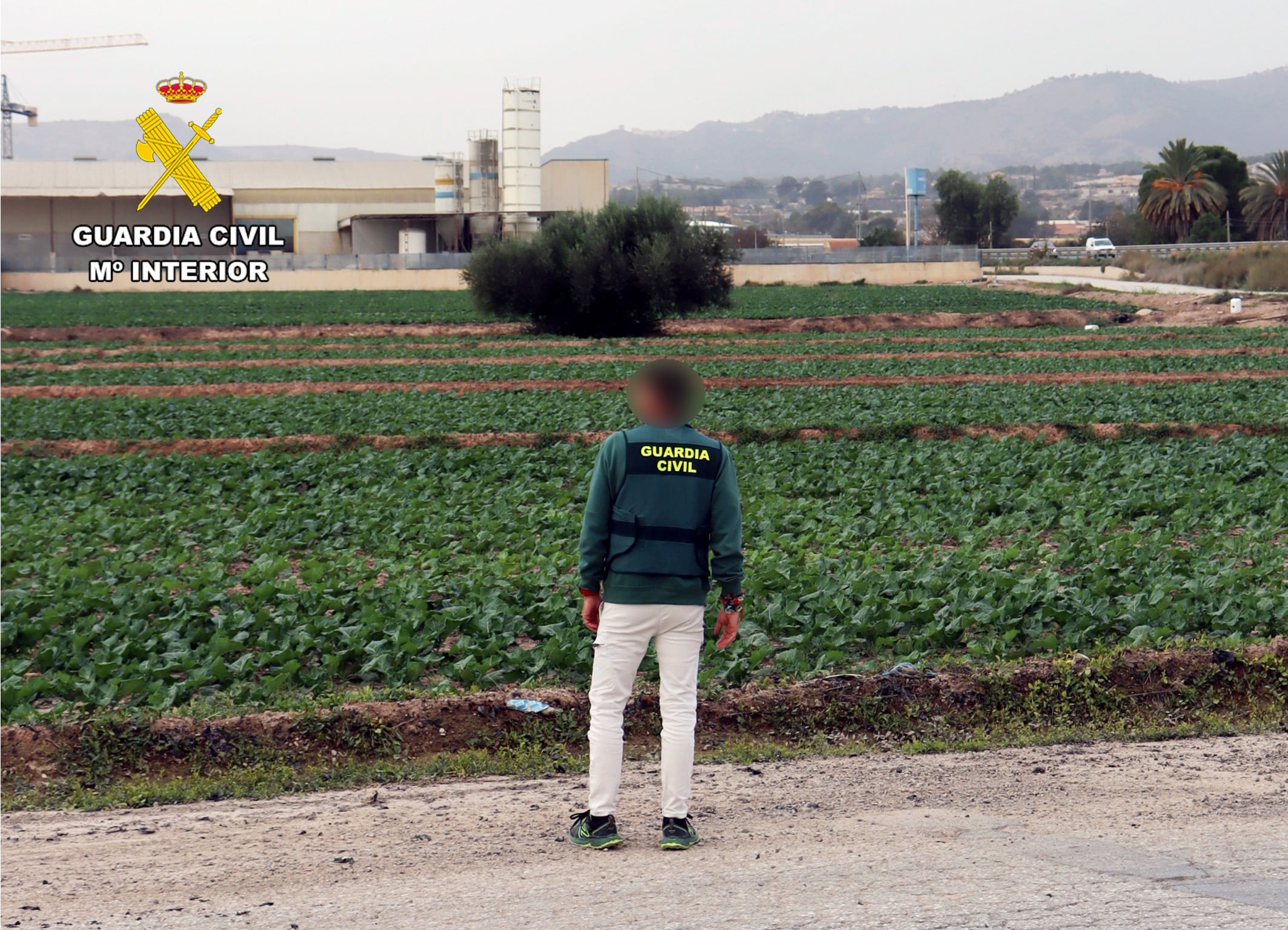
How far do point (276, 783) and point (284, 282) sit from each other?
87.0 meters

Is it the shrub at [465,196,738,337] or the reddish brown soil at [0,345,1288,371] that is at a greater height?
the shrub at [465,196,738,337]

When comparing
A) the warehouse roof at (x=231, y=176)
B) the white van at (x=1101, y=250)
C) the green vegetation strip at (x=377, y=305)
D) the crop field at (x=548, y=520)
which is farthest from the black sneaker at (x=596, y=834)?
the white van at (x=1101, y=250)

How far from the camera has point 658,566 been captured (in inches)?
221

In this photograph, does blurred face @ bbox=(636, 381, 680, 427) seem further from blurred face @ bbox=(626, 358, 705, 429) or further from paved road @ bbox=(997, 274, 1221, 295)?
paved road @ bbox=(997, 274, 1221, 295)

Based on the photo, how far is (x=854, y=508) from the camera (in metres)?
14.6

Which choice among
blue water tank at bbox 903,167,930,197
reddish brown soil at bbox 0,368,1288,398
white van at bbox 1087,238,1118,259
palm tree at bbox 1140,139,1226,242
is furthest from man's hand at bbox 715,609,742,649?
blue water tank at bbox 903,167,930,197

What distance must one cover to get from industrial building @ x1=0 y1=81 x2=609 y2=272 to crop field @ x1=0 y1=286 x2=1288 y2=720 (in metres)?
67.9

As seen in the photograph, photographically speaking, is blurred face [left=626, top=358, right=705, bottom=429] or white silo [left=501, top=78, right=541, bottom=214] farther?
white silo [left=501, top=78, right=541, bottom=214]

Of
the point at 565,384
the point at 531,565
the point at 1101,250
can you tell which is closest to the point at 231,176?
the point at 1101,250

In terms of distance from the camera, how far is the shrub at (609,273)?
53.7m

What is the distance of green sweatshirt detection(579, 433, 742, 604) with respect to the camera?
565 centimetres

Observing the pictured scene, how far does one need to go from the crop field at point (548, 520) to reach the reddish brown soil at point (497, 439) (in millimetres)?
96

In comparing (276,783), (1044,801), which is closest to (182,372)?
(276,783)

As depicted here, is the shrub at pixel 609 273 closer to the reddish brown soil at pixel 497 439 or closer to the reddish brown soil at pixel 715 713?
the reddish brown soil at pixel 497 439
